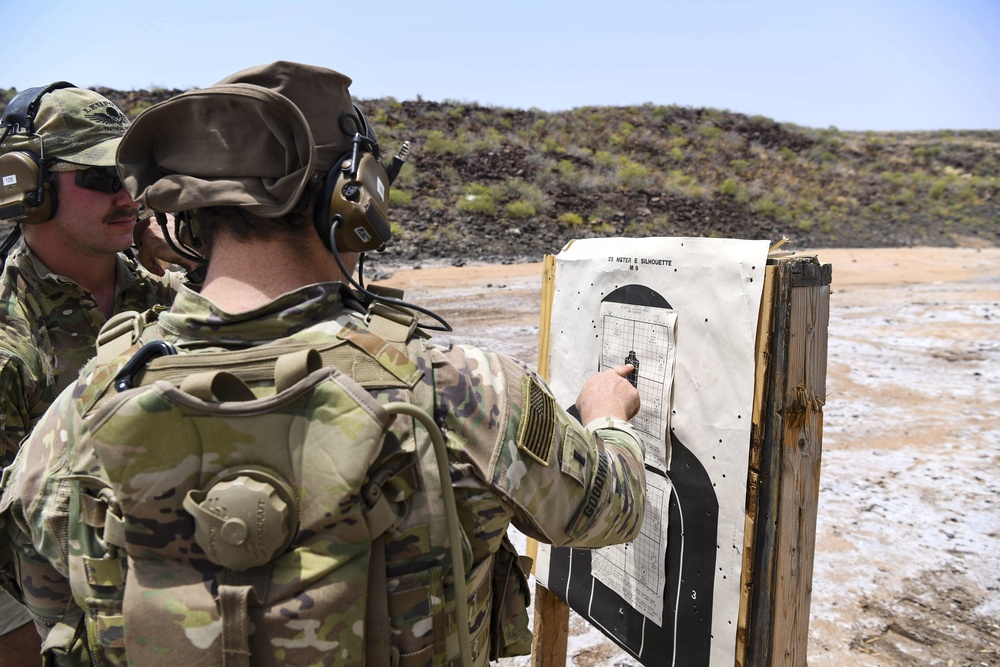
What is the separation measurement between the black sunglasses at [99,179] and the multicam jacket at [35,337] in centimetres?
26

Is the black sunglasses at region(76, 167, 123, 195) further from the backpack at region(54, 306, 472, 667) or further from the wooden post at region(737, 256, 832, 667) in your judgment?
the wooden post at region(737, 256, 832, 667)

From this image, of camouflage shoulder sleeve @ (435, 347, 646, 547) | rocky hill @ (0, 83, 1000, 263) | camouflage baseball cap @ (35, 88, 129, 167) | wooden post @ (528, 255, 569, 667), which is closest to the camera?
camouflage shoulder sleeve @ (435, 347, 646, 547)

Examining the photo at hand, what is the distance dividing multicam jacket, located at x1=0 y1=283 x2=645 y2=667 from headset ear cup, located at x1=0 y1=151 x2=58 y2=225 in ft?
3.43

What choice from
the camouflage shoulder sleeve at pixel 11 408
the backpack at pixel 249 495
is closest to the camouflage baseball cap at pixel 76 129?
the camouflage shoulder sleeve at pixel 11 408

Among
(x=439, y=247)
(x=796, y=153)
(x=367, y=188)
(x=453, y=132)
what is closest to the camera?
(x=367, y=188)

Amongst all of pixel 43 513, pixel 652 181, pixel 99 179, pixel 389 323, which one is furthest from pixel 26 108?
pixel 652 181

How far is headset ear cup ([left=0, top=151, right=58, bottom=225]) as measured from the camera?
1.90 m

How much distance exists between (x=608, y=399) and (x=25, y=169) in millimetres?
1737

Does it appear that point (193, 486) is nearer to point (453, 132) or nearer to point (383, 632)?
point (383, 632)

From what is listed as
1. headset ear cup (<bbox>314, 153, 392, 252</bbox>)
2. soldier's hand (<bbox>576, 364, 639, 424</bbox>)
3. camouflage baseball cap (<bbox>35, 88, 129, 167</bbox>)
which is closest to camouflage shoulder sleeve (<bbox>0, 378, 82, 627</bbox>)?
headset ear cup (<bbox>314, 153, 392, 252</bbox>)

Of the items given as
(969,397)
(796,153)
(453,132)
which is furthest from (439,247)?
(796,153)

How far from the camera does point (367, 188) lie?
47.5 inches

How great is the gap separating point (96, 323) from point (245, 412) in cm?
142

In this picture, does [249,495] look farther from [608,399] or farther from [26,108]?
[26,108]
